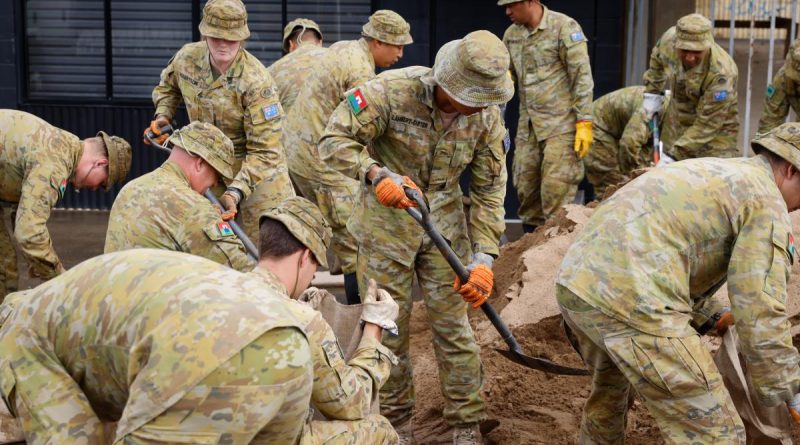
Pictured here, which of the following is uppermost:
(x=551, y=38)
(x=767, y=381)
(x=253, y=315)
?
(x=551, y=38)

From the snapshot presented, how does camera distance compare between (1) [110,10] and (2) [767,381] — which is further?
(1) [110,10]

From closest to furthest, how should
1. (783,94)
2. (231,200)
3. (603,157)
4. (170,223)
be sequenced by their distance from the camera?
(170,223)
(231,200)
(783,94)
(603,157)

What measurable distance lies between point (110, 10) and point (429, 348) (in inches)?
241

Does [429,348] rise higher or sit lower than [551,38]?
lower

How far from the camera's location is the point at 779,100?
9.70m

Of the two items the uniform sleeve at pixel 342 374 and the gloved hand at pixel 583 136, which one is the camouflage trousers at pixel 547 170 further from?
the uniform sleeve at pixel 342 374

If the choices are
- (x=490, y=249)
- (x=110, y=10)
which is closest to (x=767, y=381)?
(x=490, y=249)

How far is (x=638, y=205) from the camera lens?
418cm

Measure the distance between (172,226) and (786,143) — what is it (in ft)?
8.50

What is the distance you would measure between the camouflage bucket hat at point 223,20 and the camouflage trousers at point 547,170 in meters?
2.69

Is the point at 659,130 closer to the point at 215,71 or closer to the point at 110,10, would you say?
the point at 215,71

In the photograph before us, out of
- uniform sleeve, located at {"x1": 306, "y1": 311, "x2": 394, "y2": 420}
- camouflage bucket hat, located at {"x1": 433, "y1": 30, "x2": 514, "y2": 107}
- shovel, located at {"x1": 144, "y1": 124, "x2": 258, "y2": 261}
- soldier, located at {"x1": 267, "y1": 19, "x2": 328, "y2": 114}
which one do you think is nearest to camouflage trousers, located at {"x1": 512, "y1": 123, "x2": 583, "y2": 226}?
soldier, located at {"x1": 267, "y1": 19, "x2": 328, "y2": 114}

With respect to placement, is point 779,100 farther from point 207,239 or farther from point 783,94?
point 207,239

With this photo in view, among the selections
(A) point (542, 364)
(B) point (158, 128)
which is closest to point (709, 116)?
(B) point (158, 128)
